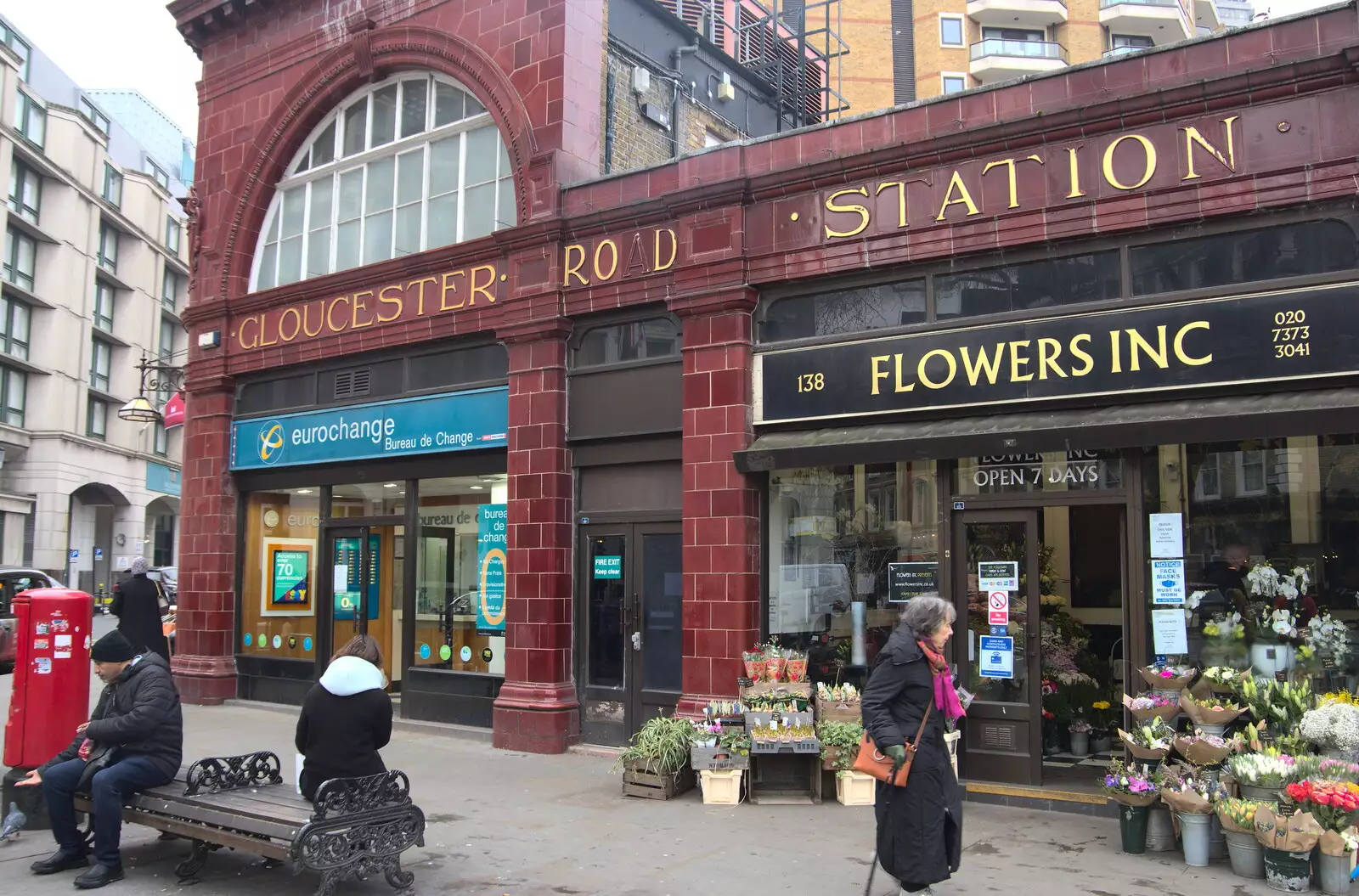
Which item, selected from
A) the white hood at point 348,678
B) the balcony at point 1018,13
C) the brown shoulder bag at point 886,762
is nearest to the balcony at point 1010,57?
the balcony at point 1018,13

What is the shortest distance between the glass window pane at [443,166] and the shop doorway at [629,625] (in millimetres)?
4919

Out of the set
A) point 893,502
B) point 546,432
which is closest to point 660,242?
point 546,432

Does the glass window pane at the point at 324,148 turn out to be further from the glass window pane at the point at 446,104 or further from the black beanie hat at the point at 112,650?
the black beanie hat at the point at 112,650

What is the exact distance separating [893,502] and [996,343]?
5.51 ft

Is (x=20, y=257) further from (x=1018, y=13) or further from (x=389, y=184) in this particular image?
(x=1018, y=13)

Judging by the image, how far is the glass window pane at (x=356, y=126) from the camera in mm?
14211

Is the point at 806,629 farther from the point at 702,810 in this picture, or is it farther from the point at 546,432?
the point at 546,432

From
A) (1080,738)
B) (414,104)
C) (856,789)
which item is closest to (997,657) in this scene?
(1080,738)

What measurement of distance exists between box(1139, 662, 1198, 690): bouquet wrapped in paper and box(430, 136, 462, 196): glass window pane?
952 centimetres

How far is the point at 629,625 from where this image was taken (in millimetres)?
10773

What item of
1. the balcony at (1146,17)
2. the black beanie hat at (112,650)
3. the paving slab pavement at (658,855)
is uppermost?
the balcony at (1146,17)

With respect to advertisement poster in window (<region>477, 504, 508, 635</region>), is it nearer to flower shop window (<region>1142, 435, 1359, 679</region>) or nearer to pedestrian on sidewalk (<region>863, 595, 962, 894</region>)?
flower shop window (<region>1142, 435, 1359, 679</region>)

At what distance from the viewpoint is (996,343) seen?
8750 mm

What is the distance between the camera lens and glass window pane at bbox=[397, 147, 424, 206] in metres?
13.5
